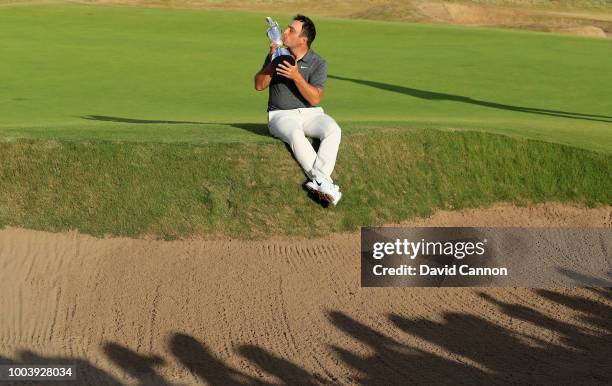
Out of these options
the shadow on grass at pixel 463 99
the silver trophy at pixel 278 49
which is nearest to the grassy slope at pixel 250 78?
the shadow on grass at pixel 463 99

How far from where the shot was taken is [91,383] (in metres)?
7.41

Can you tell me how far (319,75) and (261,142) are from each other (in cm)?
89

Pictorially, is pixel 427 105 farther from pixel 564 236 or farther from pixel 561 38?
pixel 561 38

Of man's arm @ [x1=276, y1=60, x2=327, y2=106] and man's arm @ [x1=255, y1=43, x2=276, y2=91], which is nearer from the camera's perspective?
man's arm @ [x1=276, y1=60, x2=327, y2=106]

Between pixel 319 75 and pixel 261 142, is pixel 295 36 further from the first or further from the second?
pixel 261 142

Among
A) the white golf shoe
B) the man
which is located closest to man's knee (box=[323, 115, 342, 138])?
the man

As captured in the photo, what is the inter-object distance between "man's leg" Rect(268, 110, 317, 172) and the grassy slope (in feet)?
0.76

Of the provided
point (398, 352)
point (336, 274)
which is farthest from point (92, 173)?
point (398, 352)

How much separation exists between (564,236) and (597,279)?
76cm

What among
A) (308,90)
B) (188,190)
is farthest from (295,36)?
(188,190)

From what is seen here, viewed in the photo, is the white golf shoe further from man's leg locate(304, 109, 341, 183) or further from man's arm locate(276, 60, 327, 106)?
man's arm locate(276, 60, 327, 106)

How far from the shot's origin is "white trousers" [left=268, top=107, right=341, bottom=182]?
962 cm

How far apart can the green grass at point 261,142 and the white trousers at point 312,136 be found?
17cm

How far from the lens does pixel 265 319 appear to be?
8.44 metres
